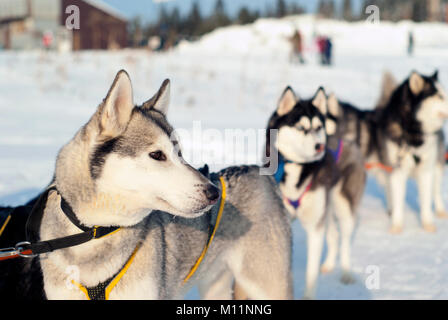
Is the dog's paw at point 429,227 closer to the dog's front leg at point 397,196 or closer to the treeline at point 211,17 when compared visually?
the dog's front leg at point 397,196

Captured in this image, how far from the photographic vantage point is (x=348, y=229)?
14.6 feet

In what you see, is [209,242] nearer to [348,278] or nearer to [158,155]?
[158,155]

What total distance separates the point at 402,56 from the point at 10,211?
21389 millimetres

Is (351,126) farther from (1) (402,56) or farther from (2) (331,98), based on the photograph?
(1) (402,56)

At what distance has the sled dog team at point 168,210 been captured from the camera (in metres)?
1.95

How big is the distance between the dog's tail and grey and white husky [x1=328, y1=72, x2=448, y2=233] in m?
0.11

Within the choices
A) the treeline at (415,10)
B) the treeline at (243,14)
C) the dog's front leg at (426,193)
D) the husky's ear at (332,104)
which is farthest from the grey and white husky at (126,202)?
the treeline at (243,14)

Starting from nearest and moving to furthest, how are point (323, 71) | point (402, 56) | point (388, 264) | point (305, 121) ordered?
point (305, 121) < point (388, 264) < point (323, 71) < point (402, 56)

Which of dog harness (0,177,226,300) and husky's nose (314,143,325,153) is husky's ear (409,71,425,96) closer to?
husky's nose (314,143,325,153)

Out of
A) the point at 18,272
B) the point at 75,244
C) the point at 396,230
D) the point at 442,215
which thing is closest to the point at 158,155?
the point at 75,244

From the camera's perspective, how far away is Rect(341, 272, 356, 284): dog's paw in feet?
13.3

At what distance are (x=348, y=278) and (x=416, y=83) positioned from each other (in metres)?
2.76
